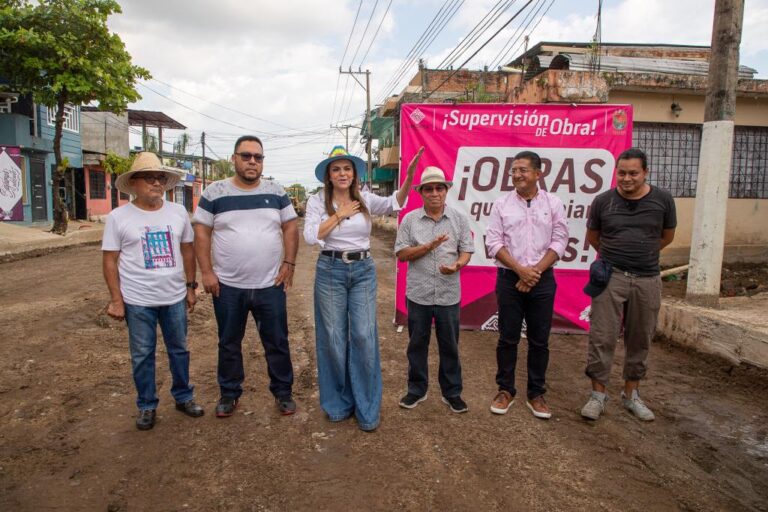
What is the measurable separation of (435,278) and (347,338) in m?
0.75

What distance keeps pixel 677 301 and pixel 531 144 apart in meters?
2.49

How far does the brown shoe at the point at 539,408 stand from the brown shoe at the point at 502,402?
146mm

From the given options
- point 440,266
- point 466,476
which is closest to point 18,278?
point 440,266

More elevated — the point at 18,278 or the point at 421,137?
the point at 421,137

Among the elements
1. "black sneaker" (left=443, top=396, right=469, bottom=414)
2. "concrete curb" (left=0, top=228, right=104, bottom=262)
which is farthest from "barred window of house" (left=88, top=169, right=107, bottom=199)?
"black sneaker" (left=443, top=396, right=469, bottom=414)

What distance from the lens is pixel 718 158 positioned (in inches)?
218

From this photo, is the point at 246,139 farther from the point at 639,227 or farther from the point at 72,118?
the point at 72,118

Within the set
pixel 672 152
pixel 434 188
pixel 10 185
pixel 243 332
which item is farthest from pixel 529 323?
pixel 10 185

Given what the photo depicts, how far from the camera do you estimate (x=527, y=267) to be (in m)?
3.74

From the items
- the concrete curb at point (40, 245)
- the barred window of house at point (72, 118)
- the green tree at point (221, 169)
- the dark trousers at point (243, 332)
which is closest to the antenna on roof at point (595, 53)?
the dark trousers at point (243, 332)

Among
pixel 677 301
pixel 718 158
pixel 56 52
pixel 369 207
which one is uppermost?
pixel 56 52

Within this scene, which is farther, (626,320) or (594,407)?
(626,320)

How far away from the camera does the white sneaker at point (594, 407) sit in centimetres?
373

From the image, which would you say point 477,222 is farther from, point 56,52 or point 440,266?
point 56,52
